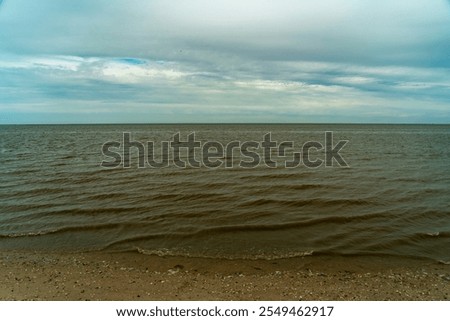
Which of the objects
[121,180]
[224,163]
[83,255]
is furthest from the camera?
[224,163]

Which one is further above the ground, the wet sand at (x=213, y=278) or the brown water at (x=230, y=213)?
the brown water at (x=230, y=213)

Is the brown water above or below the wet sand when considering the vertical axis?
above

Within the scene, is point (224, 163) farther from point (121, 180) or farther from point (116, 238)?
point (116, 238)

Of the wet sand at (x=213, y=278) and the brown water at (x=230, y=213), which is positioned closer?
the wet sand at (x=213, y=278)

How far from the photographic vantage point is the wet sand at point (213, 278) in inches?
227

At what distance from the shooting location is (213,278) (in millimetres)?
6516

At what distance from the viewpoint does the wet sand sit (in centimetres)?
577

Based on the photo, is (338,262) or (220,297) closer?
(220,297)

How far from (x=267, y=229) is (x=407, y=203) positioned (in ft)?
21.5

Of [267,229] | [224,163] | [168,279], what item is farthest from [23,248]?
[224,163]

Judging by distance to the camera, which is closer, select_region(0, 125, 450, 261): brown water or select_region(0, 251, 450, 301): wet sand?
select_region(0, 251, 450, 301): wet sand

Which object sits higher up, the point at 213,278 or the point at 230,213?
the point at 230,213

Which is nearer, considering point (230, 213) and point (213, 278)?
point (213, 278)

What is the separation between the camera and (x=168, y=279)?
21.0ft
